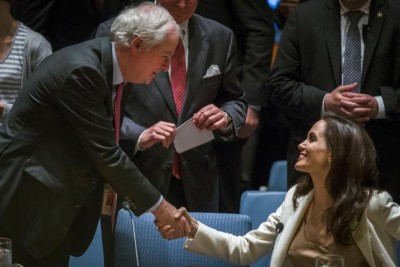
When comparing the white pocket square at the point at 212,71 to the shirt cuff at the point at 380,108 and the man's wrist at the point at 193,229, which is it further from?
the man's wrist at the point at 193,229

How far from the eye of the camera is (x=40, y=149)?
10.4ft

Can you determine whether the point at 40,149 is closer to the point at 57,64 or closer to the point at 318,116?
the point at 57,64

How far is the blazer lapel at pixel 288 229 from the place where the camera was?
11.0 feet

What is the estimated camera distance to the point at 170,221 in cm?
334

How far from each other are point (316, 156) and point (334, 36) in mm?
1119

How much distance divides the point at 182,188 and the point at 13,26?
114 centimetres

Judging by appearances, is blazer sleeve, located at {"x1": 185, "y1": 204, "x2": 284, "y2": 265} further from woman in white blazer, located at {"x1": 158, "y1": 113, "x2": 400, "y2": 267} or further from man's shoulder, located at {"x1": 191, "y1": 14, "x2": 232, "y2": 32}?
man's shoulder, located at {"x1": 191, "y1": 14, "x2": 232, "y2": 32}

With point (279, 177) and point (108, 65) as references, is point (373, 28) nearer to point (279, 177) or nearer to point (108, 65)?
point (279, 177)

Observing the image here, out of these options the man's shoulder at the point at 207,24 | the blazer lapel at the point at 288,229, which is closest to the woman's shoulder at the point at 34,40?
the man's shoulder at the point at 207,24

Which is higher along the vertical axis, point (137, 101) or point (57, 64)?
point (57, 64)

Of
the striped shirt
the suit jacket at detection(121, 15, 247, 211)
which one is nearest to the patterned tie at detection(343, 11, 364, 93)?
the suit jacket at detection(121, 15, 247, 211)

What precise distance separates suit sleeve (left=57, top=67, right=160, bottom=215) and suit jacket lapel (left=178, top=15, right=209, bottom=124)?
955mm

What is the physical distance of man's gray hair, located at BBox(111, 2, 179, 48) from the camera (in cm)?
322

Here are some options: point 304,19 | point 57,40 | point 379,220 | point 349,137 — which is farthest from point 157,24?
point 57,40
